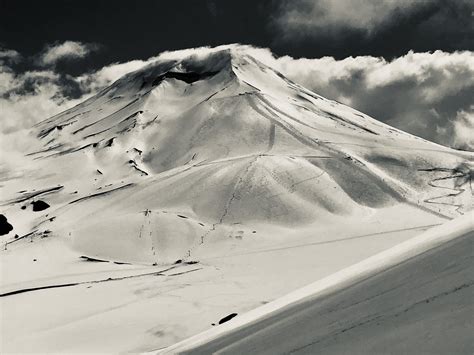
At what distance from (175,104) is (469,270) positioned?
7765 cm

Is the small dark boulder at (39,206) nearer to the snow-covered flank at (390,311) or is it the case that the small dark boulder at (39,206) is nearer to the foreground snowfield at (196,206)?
the foreground snowfield at (196,206)

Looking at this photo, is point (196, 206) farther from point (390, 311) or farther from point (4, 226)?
point (390, 311)

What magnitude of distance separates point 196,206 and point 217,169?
7884 mm

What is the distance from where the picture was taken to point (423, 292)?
9.03 meters

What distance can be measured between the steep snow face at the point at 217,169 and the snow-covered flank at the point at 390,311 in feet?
85.4

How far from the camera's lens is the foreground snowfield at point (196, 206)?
2662 centimetres

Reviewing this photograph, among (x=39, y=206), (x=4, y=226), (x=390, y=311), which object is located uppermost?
(x=39, y=206)

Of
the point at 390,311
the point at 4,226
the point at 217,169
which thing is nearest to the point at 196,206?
the point at 217,169

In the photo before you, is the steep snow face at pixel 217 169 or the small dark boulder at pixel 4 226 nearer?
the steep snow face at pixel 217 169

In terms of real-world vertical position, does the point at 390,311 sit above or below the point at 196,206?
below

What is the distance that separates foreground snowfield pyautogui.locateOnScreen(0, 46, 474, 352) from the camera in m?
26.6

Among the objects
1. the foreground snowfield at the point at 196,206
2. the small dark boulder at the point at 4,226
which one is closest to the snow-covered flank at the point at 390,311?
the foreground snowfield at the point at 196,206

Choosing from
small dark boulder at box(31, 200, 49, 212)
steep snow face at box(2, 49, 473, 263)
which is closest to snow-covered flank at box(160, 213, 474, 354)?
steep snow face at box(2, 49, 473, 263)

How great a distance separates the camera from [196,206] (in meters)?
46.9
